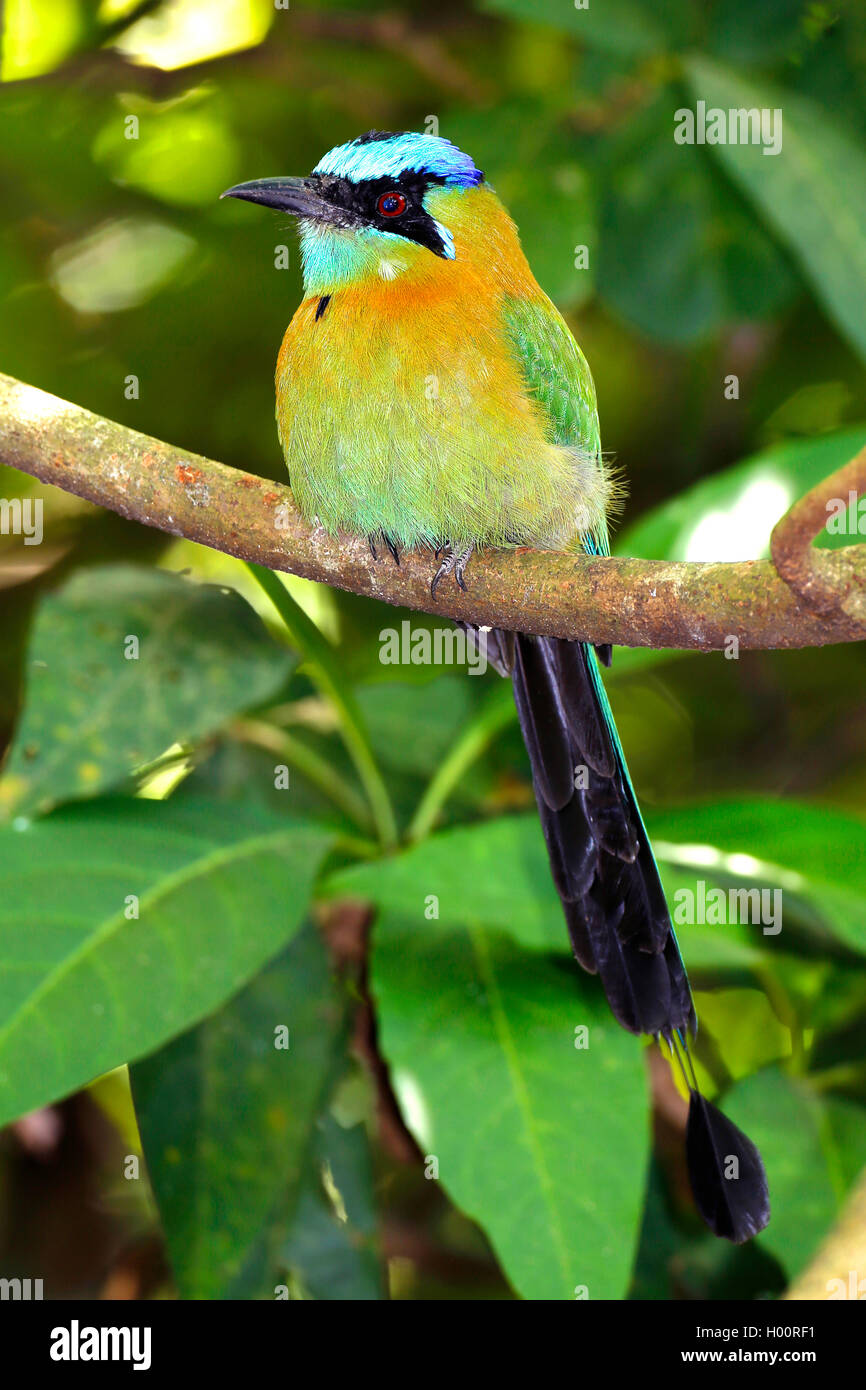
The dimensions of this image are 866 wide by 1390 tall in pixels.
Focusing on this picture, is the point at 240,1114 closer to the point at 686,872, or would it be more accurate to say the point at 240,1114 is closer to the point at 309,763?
the point at 309,763

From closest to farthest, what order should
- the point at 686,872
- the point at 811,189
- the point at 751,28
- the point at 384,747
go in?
the point at 686,872
the point at 811,189
the point at 384,747
the point at 751,28

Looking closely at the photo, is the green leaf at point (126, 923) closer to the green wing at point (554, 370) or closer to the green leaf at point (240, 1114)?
the green leaf at point (240, 1114)

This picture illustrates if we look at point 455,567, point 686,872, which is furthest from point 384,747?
point 455,567

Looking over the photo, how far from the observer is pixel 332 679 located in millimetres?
1891

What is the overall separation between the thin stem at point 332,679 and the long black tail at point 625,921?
1.08 feet

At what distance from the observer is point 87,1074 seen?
1511 mm

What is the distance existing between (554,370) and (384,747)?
814 millimetres

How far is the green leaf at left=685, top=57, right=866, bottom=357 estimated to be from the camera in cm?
205

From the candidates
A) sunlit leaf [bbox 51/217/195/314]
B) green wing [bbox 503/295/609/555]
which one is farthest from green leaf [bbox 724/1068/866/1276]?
sunlit leaf [bbox 51/217/195/314]

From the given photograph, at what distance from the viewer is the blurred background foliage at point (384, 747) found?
1.68m

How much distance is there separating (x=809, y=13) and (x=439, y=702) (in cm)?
160

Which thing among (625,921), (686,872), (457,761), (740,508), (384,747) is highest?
(740,508)

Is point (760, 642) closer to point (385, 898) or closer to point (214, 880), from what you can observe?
point (385, 898)

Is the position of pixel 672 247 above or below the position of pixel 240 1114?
above
